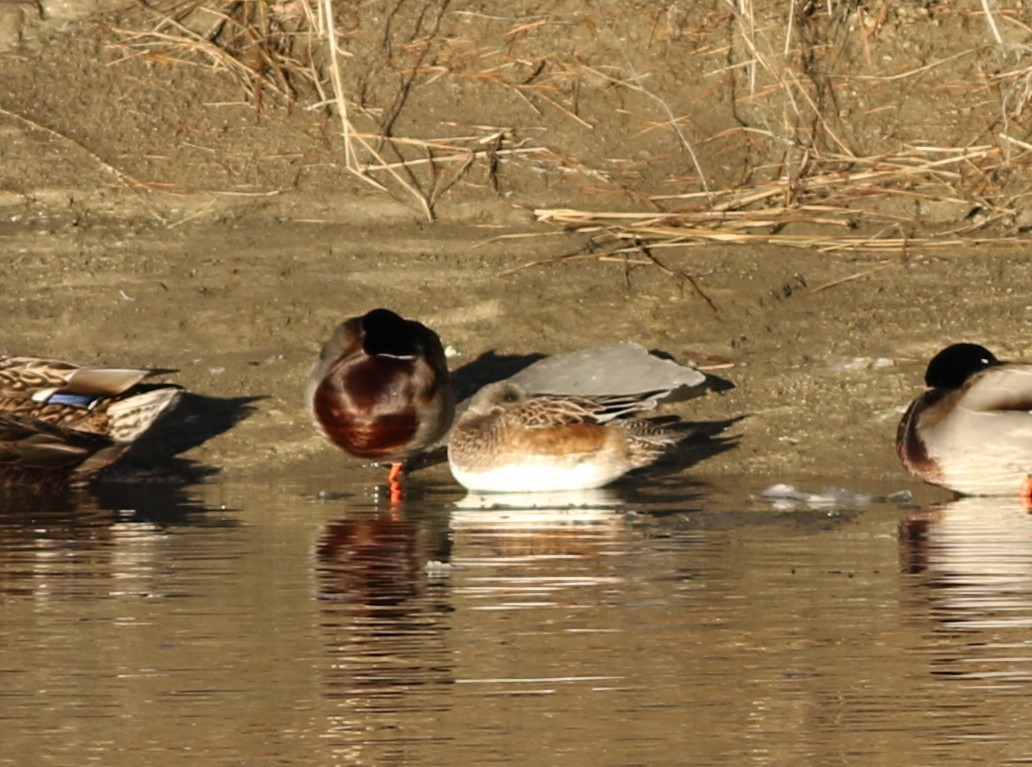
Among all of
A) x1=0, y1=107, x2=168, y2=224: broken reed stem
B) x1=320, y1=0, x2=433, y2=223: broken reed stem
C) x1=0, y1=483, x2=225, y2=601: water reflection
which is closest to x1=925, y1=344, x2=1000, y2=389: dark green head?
x1=0, y1=483, x2=225, y2=601: water reflection

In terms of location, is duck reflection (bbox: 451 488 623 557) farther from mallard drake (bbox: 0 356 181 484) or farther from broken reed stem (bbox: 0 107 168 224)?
broken reed stem (bbox: 0 107 168 224)

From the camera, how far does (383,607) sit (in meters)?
6.97

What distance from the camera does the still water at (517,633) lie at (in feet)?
17.5

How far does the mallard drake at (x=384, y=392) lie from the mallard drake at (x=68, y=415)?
2.21 ft

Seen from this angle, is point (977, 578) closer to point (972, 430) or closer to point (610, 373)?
point (972, 430)

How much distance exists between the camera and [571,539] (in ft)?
27.1

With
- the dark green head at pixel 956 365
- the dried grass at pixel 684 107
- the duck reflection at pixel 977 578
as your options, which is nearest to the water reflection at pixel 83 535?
the duck reflection at pixel 977 578

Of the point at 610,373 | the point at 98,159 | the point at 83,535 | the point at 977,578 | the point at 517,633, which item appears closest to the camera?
the point at 517,633

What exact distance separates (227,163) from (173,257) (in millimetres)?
1191

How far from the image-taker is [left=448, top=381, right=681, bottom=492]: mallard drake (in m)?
9.60

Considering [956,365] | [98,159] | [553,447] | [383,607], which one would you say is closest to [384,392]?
[553,447]

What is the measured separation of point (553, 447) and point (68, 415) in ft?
6.76

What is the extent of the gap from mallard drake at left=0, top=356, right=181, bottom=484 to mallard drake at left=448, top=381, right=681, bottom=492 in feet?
4.40

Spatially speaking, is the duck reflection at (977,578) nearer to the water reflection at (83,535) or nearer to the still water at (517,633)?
the still water at (517,633)
